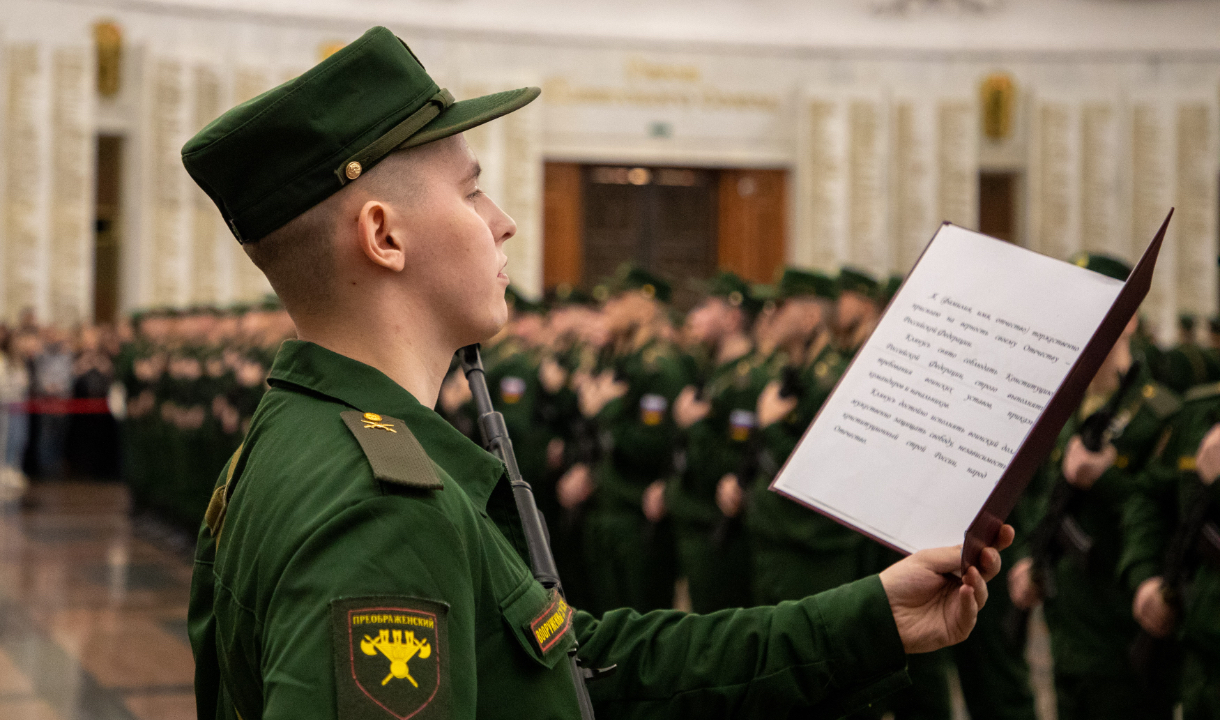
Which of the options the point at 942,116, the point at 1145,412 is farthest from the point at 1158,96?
the point at 1145,412

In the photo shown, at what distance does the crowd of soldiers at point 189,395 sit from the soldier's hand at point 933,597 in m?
8.02

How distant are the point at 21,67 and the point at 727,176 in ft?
31.1

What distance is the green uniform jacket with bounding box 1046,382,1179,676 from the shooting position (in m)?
3.93

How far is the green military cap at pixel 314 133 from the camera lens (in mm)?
1291

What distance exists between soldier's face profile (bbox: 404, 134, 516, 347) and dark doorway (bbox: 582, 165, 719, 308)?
17.2m

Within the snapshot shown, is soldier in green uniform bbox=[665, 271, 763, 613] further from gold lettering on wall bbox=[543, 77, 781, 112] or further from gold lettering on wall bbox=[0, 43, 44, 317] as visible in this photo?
gold lettering on wall bbox=[0, 43, 44, 317]

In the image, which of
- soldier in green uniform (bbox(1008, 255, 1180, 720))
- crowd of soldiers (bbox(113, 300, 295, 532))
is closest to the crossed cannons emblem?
soldier in green uniform (bbox(1008, 255, 1180, 720))

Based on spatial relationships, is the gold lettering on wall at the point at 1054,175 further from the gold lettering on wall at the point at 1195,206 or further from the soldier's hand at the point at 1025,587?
the soldier's hand at the point at 1025,587

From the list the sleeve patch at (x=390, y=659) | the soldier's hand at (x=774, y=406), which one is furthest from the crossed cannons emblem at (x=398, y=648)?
the soldier's hand at (x=774, y=406)

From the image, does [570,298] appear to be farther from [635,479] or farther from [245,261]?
[245,261]

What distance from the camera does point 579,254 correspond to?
61.1 feet

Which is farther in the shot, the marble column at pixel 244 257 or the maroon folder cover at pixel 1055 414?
the marble column at pixel 244 257

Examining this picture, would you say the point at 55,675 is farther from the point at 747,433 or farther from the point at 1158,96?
the point at 1158,96

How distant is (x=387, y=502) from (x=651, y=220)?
709 inches
